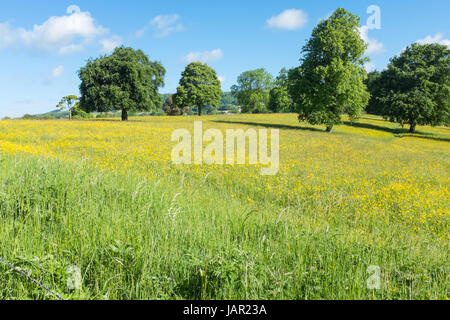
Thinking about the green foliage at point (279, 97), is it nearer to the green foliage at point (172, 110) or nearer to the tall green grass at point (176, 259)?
the green foliage at point (172, 110)

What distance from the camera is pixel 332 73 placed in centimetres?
3716

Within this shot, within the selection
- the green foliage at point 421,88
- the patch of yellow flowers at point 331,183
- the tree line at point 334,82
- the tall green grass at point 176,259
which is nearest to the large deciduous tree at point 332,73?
the tree line at point 334,82

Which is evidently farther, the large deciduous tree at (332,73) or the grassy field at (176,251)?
the large deciduous tree at (332,73)

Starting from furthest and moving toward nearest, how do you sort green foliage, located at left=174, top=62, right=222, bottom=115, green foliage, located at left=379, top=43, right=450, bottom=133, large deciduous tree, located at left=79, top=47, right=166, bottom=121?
1. green foliage, located at left=174, top=62, right=222, bottom=115
2. large deciduous tree, located at left=79, top=47, right=166, bottom=121
3. green foliage, located at left=379, top=43, right=450, bottom=133

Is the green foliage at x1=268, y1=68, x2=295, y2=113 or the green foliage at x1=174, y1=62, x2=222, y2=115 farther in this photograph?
the green foliage at x1=268, y1=68, x2=295, y2=113

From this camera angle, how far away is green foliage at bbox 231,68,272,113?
100812 millimetres

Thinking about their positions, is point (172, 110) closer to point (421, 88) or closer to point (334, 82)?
point (334, 82)

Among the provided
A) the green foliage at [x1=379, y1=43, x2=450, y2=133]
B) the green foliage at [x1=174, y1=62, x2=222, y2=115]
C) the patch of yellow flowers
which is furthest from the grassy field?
the green foliage at [x1=174, y1=62, x2=222, y2=115]

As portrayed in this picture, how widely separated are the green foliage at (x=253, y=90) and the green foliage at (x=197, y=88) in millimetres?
25592

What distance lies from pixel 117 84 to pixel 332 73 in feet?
114

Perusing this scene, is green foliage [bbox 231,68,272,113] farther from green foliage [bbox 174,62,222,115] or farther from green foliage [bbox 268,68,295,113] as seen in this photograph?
green foliage [bbox 174,62,222,115]

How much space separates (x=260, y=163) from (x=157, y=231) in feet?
40.4

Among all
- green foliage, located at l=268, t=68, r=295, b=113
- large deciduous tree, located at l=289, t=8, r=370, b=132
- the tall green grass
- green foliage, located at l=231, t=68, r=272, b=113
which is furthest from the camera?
green foliage, located at l=231, t=68, r=272, b=113

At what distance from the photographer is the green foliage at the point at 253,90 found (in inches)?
3969
